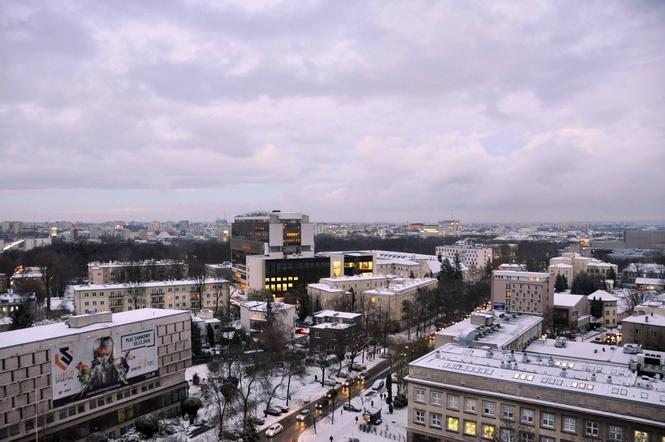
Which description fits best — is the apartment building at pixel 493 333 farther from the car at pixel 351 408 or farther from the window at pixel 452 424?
the car at pixel 351 408

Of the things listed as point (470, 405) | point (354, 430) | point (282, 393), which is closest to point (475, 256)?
point (282, 393)

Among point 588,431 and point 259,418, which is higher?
point 588,431

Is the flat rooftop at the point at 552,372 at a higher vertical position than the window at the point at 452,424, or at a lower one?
higher

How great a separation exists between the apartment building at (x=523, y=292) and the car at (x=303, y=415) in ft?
111

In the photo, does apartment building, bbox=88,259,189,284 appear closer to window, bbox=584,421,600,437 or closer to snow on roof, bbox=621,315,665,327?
snow on roof, bbox=621,315,665,327

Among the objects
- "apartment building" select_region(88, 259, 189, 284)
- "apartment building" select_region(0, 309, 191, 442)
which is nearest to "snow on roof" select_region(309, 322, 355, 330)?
"apartment building" select_region(0, 309, 191, 442)

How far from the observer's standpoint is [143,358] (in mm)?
31578

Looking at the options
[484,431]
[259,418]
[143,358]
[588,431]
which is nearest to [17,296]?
[143,358]

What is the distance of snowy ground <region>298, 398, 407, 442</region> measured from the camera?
28703mm

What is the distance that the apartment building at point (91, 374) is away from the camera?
25328 millimetres

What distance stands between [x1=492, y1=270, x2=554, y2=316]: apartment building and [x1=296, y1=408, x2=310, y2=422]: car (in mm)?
33802

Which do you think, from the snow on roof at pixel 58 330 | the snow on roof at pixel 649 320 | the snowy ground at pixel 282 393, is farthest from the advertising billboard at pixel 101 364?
the snow on roof at pixel 649 320

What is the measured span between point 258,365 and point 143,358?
812 cm

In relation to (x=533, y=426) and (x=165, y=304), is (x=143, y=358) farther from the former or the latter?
(x=165, y=304)
